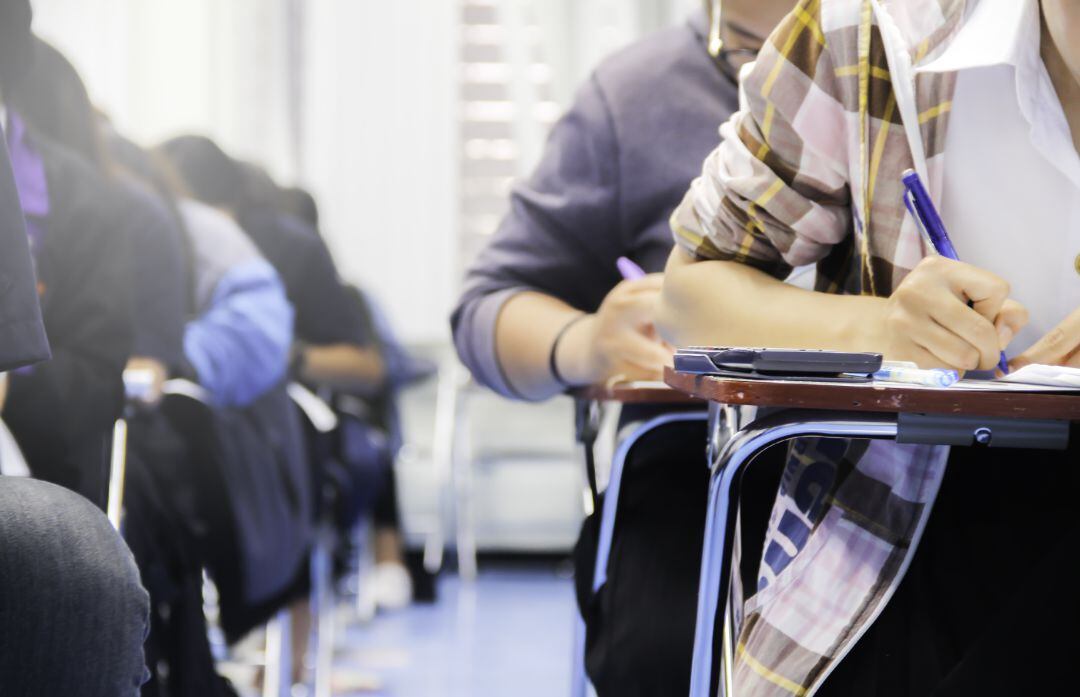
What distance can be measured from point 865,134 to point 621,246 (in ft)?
2.01

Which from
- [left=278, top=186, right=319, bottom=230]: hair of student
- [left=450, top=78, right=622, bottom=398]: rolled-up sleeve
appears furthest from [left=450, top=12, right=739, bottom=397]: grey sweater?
[left=278, top=186, right=319, bottom=230]: hair of student

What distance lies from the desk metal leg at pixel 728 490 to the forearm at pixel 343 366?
255 centimetres

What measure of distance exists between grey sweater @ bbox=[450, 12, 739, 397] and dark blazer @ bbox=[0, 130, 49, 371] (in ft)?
2.10

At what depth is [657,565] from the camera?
1111 mm

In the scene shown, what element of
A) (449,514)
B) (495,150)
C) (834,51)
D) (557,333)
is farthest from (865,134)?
(495,150)

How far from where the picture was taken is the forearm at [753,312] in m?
0.85

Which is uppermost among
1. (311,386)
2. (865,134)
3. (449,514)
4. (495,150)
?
(865,134)

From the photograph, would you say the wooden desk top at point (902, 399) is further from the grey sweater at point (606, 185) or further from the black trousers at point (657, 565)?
the grey sweater at point (606, 185)

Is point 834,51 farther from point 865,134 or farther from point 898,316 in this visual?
point 898,316

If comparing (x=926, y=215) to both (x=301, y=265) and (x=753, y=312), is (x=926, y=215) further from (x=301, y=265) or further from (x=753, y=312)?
(x=301, y=265)

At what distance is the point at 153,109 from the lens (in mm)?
5020

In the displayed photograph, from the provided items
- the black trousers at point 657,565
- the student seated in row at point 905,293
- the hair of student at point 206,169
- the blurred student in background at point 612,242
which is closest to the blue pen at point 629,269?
the blurred student in background at point 612,242

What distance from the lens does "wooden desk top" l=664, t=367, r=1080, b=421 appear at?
2.13 feet

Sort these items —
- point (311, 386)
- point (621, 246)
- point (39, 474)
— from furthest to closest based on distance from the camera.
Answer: point (311, 386) < point (621, 246) < point (39, 474)
